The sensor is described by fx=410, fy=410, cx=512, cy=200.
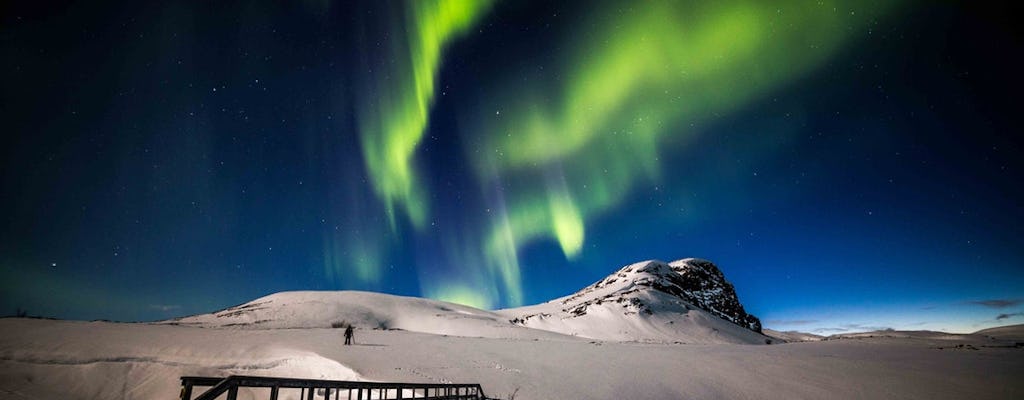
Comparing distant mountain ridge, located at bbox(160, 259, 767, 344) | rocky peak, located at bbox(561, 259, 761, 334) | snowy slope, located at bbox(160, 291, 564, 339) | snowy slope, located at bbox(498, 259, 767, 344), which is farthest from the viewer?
rocky peak, located at bbox(561, 259, 761, 334)

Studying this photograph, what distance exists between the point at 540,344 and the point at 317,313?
49248mm

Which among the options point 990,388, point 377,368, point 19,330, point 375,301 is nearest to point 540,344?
point 377,368

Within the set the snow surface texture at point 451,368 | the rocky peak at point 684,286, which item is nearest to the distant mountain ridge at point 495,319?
the rocky peak at point 684,286

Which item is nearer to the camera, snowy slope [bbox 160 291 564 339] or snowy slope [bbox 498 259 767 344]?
snowy slope [bbox 160 291 564 339]

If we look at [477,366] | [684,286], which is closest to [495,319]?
[477,366]

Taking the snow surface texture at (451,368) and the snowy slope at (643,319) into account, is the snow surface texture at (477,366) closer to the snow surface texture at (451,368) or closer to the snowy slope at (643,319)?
the snow surface texture at (451,368)

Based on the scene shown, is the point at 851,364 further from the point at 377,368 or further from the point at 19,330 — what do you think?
the point at 19,330

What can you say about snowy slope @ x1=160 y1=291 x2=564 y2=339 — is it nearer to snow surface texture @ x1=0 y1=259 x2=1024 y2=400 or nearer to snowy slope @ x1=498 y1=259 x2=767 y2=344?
snowy slope @ x1=498 y1=259 x2=767 y2=344

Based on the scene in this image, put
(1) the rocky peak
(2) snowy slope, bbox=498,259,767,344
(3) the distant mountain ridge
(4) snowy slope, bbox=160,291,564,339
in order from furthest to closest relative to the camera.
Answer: (1) the rocky peak → (2) snowy slope, bbox=498,259,767,344 → (3) the distant mountain ridge → (4) snowy slope, bbox=160,291,564,339

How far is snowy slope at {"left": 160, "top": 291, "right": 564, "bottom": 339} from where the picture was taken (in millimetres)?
61094

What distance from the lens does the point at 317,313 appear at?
69.4 m

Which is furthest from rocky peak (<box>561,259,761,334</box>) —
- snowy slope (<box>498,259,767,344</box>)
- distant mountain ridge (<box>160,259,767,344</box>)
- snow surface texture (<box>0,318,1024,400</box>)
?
snow surface texture (<box>0,318,1024,400</box>)

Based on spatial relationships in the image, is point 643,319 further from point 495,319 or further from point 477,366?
point 477,366

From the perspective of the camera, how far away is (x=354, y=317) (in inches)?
2726
